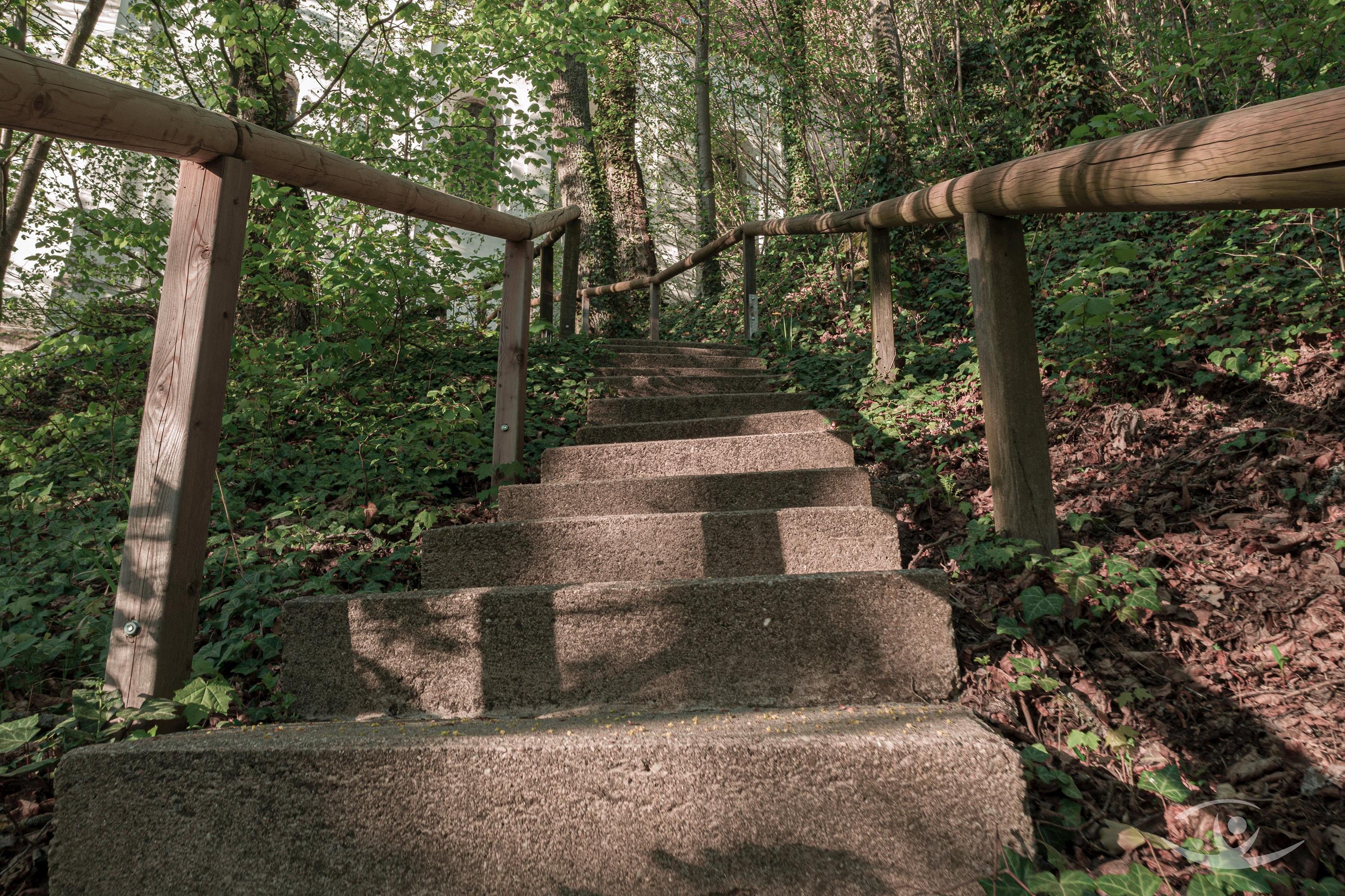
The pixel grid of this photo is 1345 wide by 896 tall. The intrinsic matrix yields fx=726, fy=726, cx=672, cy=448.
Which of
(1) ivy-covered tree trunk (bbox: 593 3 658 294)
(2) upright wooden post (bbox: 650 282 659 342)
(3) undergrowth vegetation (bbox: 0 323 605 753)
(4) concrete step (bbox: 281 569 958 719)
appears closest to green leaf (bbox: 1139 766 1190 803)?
(4) concrete step (bbox: 281 569 958 719)

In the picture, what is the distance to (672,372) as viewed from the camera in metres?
4.93

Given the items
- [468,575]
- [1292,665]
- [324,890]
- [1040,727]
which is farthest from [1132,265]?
[324,890]

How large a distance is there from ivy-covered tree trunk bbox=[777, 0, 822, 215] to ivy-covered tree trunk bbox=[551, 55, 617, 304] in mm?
2163

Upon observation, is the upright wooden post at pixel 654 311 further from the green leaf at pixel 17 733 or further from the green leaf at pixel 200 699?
the green leaf at pixel 17 733

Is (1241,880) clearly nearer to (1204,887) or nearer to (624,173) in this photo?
(1204,887)

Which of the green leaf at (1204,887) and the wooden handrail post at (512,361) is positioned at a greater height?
the wooden handrail post at (512,361)

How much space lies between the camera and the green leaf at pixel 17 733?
55.6 inches

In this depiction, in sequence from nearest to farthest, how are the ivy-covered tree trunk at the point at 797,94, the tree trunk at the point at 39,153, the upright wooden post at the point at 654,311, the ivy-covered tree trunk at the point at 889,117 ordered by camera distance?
the tree trunk at the point at 39,153, the ivy-covered tree trunk at the point at 889,117, the ivy-covered tree trunk at the point at 797,94, the upright wooden post at the point at 654,311

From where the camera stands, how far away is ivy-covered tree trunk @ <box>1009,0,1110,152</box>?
562 centimetres

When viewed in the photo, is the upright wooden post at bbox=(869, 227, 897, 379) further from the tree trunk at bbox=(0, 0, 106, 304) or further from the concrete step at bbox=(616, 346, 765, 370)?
the tree trunk at bbox=(0, 0, 106, 304)

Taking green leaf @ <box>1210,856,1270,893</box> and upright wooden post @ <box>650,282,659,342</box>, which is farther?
upright wooden post @ <box>650,282,659,342</box>

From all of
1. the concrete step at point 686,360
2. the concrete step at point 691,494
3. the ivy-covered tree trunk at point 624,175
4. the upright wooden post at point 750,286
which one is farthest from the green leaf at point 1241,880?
the ivy-covered tree trunk at point 624,175

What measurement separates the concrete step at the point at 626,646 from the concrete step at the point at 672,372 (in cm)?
290

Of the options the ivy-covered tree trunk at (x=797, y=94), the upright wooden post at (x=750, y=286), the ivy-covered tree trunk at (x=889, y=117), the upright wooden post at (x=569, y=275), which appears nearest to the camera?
the upright wooden post at (x=569, y=275)
